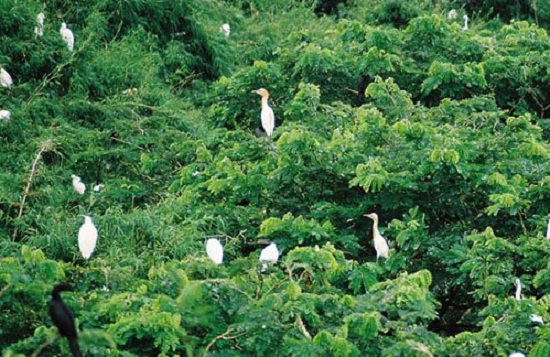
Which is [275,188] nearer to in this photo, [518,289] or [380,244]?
[380,244]

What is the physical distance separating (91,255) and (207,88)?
4405mm

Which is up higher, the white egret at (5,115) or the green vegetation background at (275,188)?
the green vegetation background at (275,188)

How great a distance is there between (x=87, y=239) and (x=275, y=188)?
3.64ft

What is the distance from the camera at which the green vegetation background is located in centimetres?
491

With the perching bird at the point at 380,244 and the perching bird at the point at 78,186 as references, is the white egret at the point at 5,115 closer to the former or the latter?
the perching bird at the point at 78,186

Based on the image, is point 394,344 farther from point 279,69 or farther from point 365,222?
point 279,69

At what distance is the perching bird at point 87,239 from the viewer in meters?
5.87

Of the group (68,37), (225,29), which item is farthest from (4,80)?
(225,29)

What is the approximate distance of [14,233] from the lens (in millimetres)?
6578

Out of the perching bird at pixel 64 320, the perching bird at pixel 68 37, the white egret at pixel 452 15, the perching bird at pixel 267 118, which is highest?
the perching bird at pixel 64 320

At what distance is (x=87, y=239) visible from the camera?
5.90 meters

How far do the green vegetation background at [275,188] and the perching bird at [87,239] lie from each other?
11cm

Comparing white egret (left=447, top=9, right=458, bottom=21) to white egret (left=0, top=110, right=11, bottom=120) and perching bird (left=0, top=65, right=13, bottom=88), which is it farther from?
white egret (left=0, top=110, right=11, bottom=120)

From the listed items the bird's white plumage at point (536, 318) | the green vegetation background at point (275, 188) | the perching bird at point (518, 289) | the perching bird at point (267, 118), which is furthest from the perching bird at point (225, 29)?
the bird's white plumage at point (536, 318)
